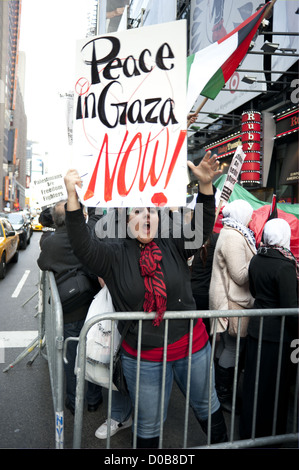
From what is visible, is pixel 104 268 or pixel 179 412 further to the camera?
pixel 179 412

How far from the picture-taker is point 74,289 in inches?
130

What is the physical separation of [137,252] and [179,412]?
2.03 metres

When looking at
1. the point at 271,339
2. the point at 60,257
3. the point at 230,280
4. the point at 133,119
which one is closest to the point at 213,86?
the point at 133,119

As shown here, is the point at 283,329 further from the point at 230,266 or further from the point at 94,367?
the point at 94,367

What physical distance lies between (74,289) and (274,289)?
5.75 ft

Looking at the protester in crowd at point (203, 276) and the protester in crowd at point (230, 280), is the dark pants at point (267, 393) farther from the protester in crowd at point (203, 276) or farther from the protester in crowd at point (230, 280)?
the protester in crowd at point (203, 276)

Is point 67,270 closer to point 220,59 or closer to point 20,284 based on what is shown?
point 220,59

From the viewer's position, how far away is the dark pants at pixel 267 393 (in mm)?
2781

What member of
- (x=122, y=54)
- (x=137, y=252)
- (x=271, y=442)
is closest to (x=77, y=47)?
(x=122, y=54)

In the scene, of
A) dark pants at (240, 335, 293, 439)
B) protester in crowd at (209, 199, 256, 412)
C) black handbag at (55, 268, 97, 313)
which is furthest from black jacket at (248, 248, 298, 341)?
black handbag at (55, 268, 97, 313)

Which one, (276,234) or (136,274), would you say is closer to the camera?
(136,274)

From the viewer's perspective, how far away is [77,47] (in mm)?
2596

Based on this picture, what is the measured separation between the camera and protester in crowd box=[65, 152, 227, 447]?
2.26 meters

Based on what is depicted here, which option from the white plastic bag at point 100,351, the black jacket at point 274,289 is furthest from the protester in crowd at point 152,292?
the black jacket at point 274,289
